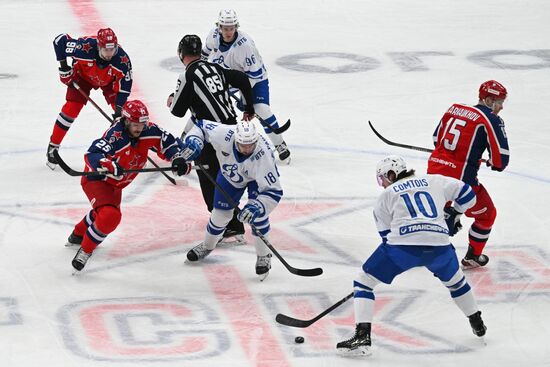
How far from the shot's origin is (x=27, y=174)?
802 cm

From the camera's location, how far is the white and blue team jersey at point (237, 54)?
7.97 metres

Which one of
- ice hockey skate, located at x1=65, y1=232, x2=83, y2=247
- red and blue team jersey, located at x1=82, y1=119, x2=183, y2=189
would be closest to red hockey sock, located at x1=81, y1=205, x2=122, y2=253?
red and blue team jersey, located at x1=82, y1=119, x2=183, y2=189

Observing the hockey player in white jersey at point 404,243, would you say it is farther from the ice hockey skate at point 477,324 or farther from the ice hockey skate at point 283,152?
the ice hockey skate at point 283,152

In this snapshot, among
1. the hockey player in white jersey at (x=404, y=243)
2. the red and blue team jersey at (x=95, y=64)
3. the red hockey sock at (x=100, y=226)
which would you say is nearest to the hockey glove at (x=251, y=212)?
the red hockey sock at (x=100, y=226)

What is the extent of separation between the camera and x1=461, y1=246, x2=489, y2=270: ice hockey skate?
21.3 ft

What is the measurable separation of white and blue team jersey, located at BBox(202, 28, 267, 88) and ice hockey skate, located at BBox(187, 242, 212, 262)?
1841 millimetres

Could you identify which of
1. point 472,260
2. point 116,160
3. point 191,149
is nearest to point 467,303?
point 472,260

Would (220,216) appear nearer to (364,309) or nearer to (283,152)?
(364,309)

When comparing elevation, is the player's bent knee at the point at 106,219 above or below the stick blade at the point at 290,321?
above

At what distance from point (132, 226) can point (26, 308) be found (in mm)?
1328

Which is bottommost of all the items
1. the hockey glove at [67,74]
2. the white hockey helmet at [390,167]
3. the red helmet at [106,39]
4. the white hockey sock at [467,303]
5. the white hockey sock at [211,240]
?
the white hockey sock at [211,240]

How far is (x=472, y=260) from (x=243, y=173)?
136 centimetres

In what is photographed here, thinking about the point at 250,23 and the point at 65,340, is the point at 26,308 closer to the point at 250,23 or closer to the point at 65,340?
the point at 65,340

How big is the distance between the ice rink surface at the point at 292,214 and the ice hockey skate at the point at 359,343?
51mm
